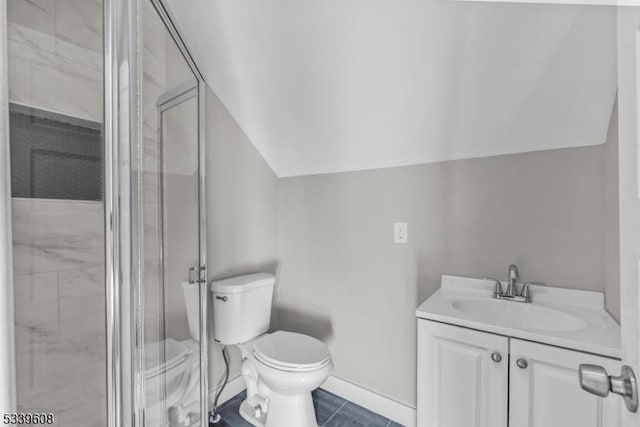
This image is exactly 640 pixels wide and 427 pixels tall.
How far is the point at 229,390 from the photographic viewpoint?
183cm

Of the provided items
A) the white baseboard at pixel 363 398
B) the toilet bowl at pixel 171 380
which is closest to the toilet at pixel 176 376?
the toilet bowl at pixel 171 380

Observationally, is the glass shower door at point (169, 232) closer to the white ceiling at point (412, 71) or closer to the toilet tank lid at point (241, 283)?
the toilet tank lid at point (241, 283)

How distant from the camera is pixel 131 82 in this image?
793 millimetres

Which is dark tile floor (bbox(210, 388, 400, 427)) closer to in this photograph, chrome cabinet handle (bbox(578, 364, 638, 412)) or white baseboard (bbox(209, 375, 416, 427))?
white baseboard (bbox(209, 375, 416, 427))

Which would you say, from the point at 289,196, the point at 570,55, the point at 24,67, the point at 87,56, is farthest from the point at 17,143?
the point at 570,55

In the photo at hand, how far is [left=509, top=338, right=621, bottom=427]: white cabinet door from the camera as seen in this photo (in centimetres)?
91

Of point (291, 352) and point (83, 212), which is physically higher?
point (83, 212)

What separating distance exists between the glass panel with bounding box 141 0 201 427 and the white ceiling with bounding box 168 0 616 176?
34 centimetres

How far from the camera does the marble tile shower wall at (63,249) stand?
0.79 m

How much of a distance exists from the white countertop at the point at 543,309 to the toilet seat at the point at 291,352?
1.89 feet

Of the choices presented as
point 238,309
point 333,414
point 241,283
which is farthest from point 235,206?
point 333,414

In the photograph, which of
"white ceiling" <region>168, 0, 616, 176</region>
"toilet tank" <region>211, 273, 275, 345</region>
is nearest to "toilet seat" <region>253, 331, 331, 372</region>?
"toilet tank" <region>211, 273, 275, 345</region>

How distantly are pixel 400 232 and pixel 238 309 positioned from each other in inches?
40.5

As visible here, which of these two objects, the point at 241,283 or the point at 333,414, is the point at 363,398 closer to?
the point at 333,414
